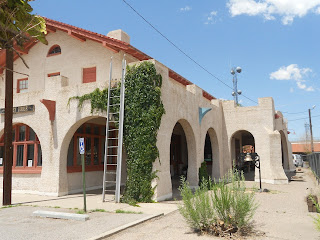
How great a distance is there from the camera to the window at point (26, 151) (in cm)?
1402

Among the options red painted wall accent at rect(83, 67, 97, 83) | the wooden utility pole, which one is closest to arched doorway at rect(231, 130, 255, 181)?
red painted wall accent at rect(83, 67, 97, 83)

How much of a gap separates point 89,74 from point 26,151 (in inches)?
201

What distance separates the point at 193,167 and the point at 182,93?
12.7 ft

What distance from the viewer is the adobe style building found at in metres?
12.7

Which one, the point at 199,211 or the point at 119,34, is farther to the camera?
the point at 119,34

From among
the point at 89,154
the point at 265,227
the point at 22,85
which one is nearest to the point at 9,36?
the point at 89,154

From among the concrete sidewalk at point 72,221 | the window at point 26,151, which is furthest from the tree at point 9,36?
the window at point 26,151

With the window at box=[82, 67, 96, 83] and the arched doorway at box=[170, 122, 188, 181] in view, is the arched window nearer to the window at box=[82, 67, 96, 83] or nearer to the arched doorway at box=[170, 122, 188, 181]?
the window at box=[82, 67, 96, 83]

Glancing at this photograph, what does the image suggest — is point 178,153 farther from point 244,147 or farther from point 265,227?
point 265,227

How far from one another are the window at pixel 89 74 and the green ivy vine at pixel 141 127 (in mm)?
4723

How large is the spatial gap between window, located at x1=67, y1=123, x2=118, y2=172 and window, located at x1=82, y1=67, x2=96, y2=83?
2.47 meters

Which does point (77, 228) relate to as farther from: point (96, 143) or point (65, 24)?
point (65, 24)

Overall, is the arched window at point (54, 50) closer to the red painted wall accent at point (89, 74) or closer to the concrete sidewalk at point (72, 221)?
the red painted wall accent at point (89, 74)

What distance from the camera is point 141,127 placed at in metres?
11.0
